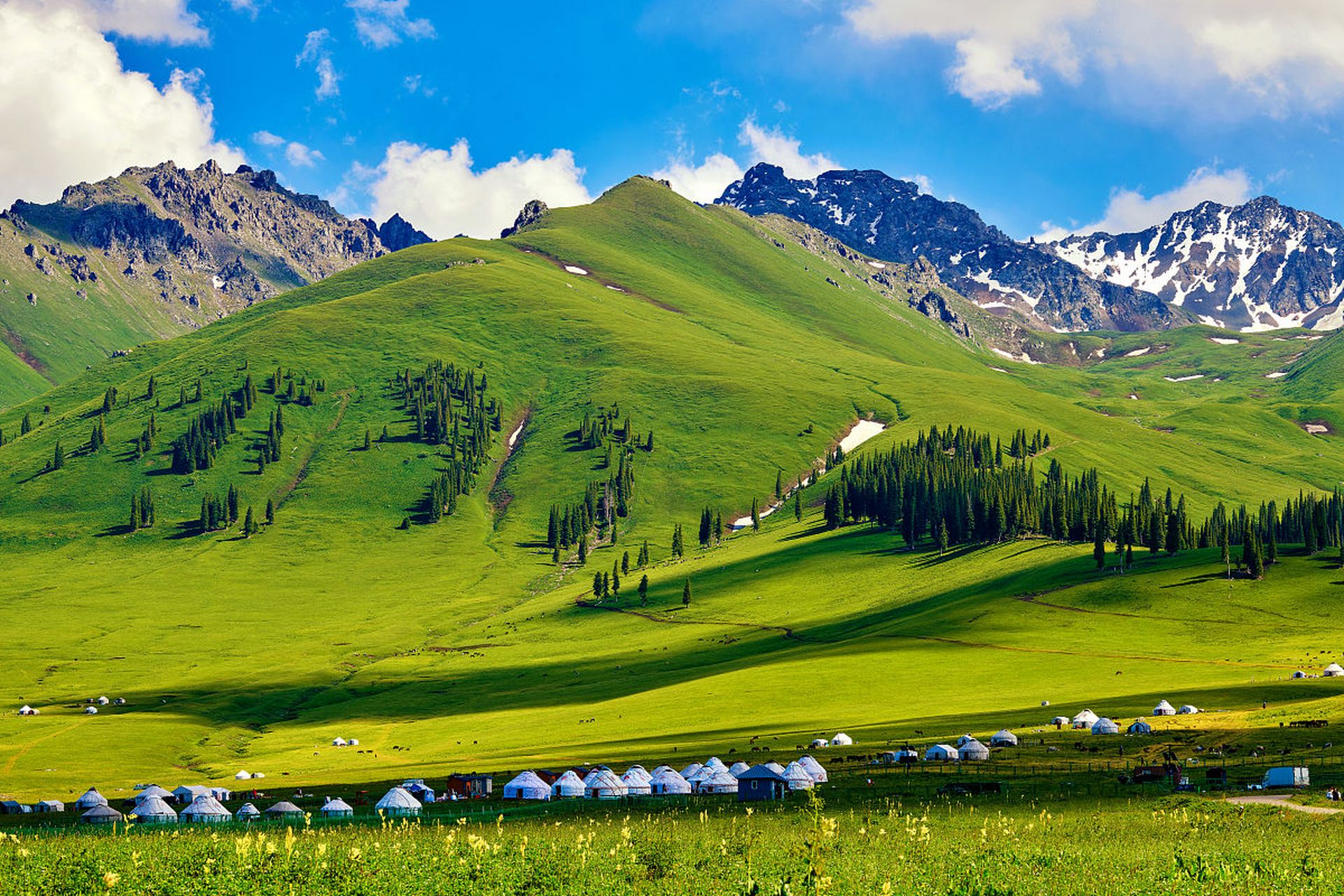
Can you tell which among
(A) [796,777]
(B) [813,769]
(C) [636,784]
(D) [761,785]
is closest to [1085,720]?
(B) [813,769]

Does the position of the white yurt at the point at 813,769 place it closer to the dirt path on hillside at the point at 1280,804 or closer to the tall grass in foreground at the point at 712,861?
the dirt path on hillside at the point at 1280,804

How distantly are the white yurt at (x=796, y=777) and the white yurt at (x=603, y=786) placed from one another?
13.1 meters


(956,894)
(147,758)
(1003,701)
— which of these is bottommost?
(147,758)

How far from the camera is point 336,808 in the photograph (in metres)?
91.1

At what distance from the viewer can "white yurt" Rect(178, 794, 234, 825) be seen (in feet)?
295

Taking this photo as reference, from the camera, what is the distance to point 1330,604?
575 ft

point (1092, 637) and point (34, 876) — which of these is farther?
point (1092, 637)

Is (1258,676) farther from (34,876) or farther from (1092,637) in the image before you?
(34,876)

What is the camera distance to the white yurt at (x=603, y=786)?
311 feet

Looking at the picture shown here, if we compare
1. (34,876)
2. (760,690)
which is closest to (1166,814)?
(34,876)

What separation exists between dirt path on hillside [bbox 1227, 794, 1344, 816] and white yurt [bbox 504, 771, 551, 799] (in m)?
51.7

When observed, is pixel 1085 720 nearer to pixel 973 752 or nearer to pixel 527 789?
pixel 973 752

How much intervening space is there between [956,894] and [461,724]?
13773 centimetres

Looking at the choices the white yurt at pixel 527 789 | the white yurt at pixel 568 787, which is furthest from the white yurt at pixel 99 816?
the white yurt at pixel 568 787
